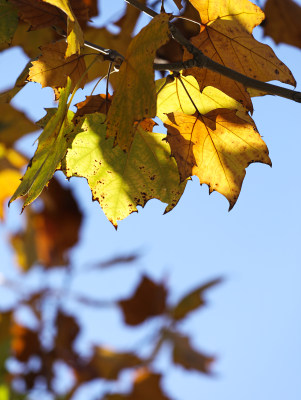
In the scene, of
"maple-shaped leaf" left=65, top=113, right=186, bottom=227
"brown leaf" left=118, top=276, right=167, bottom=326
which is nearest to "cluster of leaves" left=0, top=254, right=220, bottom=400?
"brown leaf" left=118, top=276, right=167, bottom=326

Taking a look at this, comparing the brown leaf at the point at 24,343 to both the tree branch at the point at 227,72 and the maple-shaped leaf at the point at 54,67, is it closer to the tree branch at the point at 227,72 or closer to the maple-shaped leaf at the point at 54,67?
the maple-shaped leaf at the point at 54,67

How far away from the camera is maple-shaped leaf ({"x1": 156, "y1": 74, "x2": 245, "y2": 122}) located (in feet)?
2.40

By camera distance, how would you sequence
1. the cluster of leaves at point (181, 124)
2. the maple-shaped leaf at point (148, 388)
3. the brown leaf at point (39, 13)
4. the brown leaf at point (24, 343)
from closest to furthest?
the cluster of leaves at point (181, 124)
the brown leaf at point (39, 13)
the maple-shaped leaf at point (148, 388)
the brown leaf at point (24, 343)

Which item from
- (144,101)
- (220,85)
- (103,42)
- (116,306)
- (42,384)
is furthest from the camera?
(116,306)

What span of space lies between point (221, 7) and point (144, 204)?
335mm

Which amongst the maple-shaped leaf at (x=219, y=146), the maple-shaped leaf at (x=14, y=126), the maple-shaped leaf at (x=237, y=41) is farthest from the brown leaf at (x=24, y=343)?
the maple-shaped leaf at (x=237, y=41)

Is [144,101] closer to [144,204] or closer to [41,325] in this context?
[144,204]

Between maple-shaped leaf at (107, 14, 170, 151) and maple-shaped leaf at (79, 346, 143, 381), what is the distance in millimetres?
2342

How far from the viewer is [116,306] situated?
9.50 ft

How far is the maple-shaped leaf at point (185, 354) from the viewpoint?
3111 millimetres

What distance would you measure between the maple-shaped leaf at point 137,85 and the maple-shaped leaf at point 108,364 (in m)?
2.34

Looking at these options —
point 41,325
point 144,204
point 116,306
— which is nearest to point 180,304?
point 116,306

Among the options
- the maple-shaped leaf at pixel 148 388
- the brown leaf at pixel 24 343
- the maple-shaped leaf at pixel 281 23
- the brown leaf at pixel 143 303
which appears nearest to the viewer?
the maple-shaped leaf at pixel 281 23

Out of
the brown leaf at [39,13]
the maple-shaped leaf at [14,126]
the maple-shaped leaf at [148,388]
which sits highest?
the maple-shaped leaf at [14,126]
